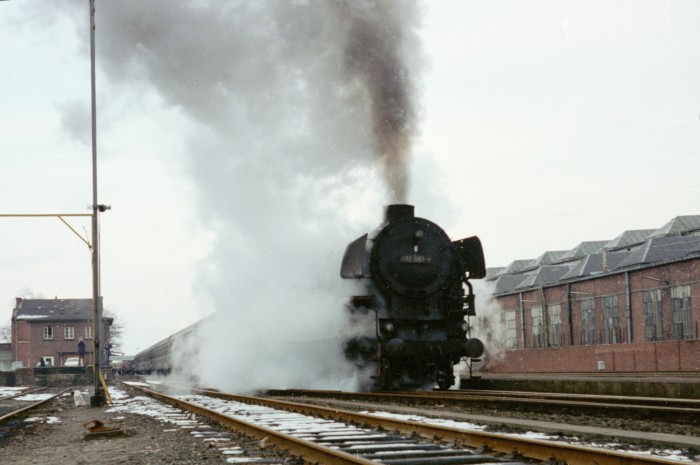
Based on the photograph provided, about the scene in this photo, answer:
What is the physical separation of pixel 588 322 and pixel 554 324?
3.02 metres

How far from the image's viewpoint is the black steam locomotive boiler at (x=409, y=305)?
13.6m

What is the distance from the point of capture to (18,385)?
44.6 m

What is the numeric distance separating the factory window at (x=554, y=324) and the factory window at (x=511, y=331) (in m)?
3.40

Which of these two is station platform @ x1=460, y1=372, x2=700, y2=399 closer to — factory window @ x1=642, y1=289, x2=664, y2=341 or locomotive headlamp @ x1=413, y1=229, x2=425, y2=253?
locomotive headlamp @ x1=413, y1=229, x2=425, y2=253

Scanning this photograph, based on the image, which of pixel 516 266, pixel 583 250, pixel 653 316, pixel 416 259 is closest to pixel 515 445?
pixel 416 259

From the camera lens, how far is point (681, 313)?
32219 mm

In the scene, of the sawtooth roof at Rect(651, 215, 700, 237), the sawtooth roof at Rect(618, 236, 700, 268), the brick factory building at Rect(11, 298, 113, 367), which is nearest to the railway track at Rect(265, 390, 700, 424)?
the sawtooth roof at Rect(618, 236, 700, 268)

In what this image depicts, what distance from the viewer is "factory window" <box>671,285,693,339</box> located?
3177 centimetres

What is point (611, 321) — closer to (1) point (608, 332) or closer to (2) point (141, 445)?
(1) point (608, 332)

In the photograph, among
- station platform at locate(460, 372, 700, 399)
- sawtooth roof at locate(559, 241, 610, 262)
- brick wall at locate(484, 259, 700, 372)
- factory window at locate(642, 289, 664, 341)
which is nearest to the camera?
station platform at locate(460, 372, 700, 399)

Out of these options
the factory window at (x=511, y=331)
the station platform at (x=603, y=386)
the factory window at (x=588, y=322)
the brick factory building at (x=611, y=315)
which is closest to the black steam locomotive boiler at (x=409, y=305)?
the station platform at (x=603, y=386)

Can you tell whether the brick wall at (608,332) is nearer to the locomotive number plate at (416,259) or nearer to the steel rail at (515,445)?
the locomotive number plate at (416,259)

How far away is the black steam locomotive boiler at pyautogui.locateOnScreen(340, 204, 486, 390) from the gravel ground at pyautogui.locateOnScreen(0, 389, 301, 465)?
396cm

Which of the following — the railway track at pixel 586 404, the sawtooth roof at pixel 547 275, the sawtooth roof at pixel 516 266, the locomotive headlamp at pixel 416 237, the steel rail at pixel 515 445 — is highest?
the sawtooth roof at pixel 516 266
